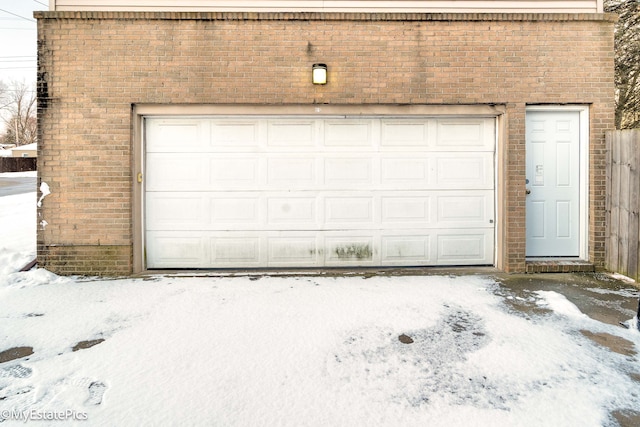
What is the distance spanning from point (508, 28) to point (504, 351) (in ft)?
15.1

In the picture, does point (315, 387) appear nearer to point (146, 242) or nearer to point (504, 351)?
point (504, 351)

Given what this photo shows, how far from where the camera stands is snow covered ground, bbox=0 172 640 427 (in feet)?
7.70

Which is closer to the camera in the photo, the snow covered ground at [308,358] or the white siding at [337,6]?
the snow covered ground at [308,358]

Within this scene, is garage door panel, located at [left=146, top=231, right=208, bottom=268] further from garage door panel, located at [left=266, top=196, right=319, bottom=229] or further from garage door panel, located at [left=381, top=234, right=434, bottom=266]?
garage door panel, located at [left=381, top=234, right=434, bottom=266]

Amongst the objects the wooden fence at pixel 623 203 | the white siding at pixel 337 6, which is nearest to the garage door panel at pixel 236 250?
the white siding at pixel 337 6

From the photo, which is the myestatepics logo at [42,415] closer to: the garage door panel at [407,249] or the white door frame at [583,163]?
the garage door panel at [407,249]

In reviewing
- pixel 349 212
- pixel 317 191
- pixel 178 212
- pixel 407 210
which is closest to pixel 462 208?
pixel 407 210

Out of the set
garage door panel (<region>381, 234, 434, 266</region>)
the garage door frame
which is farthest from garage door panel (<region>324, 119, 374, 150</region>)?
garage door panel (<region>381, 234, 434, 266</region>)

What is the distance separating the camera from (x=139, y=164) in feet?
18.4

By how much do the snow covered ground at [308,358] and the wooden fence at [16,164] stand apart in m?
35.1

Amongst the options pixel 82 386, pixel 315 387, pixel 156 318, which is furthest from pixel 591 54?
pixel 82 386

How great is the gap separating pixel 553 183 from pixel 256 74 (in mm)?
4665

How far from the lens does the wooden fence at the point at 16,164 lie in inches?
1249

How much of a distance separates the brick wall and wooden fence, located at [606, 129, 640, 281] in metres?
0.50
